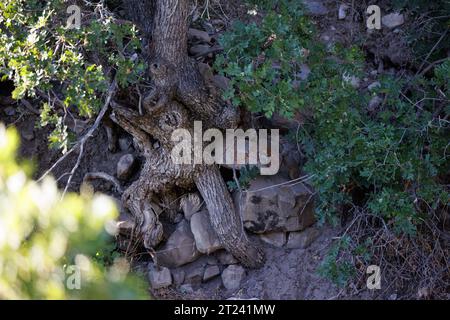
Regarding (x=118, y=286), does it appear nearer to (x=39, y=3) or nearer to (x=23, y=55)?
(x=23, y=55)

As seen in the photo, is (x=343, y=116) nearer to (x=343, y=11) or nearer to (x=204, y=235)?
A: (x=204, y=235)

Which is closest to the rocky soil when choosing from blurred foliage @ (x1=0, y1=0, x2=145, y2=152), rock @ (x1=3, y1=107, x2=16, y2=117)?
rock @ (x1=3, y1=107, x2=16, y2=117)

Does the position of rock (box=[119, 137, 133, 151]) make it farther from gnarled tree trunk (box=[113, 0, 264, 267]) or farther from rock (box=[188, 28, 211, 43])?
rock (box=[188, 28, 211, 43])

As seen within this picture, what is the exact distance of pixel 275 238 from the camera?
5445 millimetres

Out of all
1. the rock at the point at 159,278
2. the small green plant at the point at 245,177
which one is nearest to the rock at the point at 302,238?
the small green plant at the point at 245,177

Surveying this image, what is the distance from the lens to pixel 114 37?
185 inches

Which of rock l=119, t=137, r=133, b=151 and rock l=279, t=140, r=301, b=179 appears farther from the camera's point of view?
rock l=119, t=137, r=133, b=151

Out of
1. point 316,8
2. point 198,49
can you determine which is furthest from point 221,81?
point 316,8

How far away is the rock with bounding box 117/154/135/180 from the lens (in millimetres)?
5613

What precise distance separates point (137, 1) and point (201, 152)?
134cm

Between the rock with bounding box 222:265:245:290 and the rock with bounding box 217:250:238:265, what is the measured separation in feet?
0.18

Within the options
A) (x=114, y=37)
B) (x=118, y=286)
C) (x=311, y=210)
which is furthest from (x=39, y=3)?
(x=118, y=286)

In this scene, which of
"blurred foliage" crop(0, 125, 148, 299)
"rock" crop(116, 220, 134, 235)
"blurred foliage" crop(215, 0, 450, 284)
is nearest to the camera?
"blurred foliage" crop(0, 125, 148, 299)

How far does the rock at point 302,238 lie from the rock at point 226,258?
45 cm
